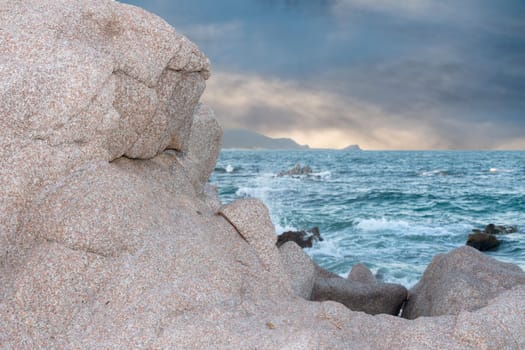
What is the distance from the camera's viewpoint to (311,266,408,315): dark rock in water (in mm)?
8344

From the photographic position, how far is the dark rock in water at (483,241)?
17156mm

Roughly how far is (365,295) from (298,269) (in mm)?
1701

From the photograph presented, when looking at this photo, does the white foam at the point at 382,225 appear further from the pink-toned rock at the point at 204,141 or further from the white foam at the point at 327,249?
the pink-toned rock at the point at 204,141

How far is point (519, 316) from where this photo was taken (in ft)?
16.6

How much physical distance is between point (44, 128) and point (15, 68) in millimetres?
678

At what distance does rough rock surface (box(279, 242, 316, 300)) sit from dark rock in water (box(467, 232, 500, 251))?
11828 mm

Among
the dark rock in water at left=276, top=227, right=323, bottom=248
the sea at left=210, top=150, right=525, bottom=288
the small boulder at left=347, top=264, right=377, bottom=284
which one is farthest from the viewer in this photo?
the dark rock in water at left=276, top=227, right=323, bottom=248

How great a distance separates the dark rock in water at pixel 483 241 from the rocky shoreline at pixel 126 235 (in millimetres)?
11114

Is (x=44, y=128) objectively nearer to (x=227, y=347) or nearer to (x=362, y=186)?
(x=227, y=347)

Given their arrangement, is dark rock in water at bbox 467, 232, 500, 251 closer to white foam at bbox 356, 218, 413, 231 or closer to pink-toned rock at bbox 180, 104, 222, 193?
white foam at bbox 356, 218, 413, 231

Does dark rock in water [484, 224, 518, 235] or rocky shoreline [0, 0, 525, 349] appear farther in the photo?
dark rock in water [484, 224, 518, 235]

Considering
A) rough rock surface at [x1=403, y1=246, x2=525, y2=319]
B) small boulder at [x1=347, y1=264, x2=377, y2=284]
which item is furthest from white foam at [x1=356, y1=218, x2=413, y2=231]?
rough rock surface at [x1=403, y1=246, x2=525, y2=319]

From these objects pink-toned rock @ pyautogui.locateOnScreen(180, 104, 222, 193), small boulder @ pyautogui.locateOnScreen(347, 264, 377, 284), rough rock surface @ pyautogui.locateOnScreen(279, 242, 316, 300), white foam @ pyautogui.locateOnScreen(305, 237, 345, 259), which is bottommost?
white foam @ pyautogui.locateOnScreen(305, 237, 345, 259)

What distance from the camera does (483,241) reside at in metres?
17.3
